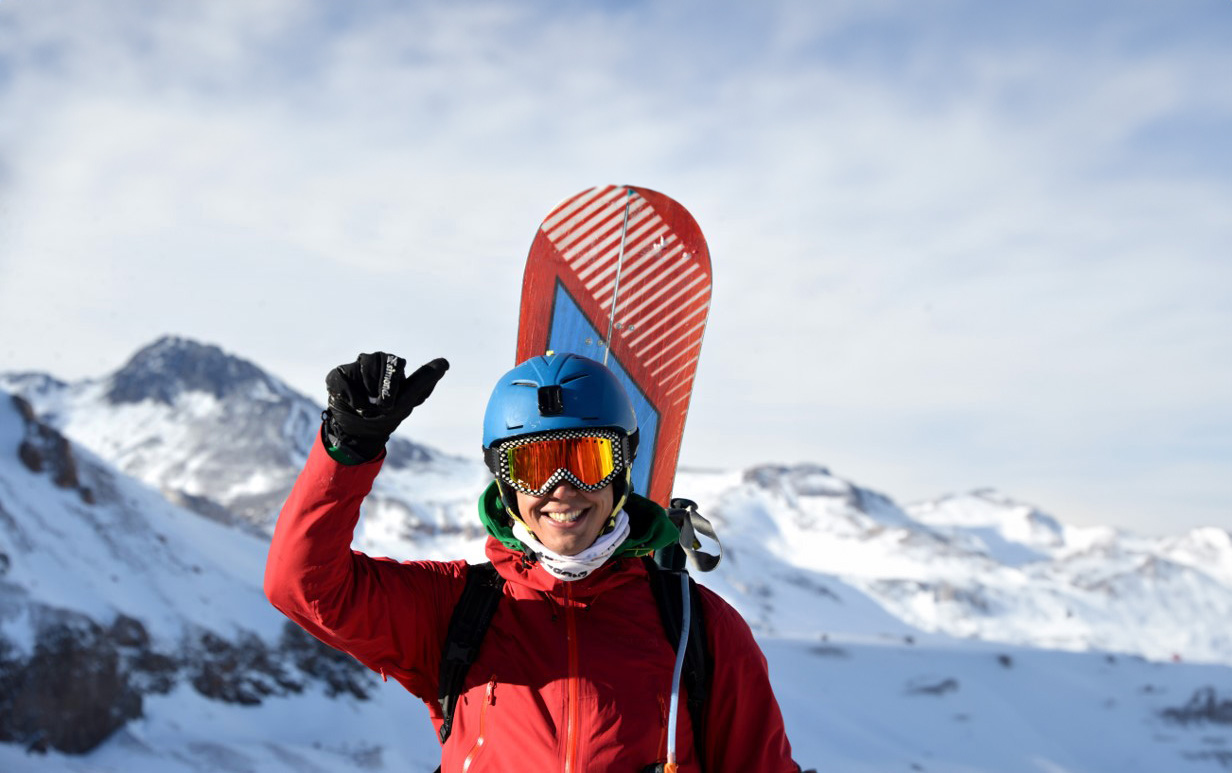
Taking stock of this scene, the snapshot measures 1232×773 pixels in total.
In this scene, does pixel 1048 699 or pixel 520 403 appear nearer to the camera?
pixel 520 403

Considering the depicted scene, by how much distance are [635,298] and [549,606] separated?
3.20m

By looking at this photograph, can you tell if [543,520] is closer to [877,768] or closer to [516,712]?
[516,712]

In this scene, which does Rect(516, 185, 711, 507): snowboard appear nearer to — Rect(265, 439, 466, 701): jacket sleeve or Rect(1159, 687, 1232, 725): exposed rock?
Rect(265, 439, 466, 701): jacket sleeve

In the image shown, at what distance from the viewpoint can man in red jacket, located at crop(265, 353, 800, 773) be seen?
10.6ft

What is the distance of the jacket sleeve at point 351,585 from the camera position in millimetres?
3111

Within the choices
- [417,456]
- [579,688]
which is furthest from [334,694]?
[417,456]

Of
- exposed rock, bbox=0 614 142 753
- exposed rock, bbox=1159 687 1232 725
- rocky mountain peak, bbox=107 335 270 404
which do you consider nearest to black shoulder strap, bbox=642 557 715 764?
exposed rock, bbox=0 614 142 753

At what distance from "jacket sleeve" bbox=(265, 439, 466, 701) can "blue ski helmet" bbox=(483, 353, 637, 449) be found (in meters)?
0.59

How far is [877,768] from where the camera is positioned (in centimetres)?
3975

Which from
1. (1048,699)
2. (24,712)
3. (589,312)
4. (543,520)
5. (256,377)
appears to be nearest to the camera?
(543,520)

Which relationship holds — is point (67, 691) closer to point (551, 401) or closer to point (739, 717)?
point (551, 401)

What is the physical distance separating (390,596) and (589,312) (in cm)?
318

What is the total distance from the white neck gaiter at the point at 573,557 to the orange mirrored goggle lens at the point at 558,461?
18 cm

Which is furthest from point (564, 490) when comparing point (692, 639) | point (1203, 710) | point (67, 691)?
point (1203, 710)
